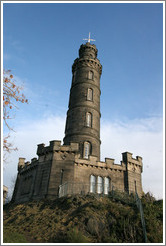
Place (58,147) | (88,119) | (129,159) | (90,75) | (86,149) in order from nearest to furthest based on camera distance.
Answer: (58,147), (129,159), (86,149), (88,119), (90,75)

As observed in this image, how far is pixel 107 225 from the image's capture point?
13734 mm

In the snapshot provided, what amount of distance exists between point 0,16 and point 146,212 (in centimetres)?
1451

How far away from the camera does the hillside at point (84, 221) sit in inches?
483

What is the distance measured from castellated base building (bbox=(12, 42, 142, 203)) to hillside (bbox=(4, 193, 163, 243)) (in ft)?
7.40

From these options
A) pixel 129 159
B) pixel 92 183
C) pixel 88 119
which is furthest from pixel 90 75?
pixel 92 183

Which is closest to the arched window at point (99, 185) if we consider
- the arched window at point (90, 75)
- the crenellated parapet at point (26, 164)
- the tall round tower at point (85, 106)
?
the tall round tower at point (85, 106)

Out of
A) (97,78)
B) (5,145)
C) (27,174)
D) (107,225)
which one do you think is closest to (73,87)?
(97,78)

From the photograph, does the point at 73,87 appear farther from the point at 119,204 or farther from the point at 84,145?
the point at 119,204

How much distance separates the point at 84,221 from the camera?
13578mm

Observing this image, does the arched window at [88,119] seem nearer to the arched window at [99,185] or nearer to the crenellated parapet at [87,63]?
the arched window at [99,185]

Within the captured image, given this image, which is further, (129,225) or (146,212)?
(146,212)

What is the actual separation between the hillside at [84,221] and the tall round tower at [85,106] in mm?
7690

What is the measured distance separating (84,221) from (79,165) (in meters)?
7.60

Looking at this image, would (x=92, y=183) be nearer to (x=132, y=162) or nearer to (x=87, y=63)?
(x=132, y=162)
